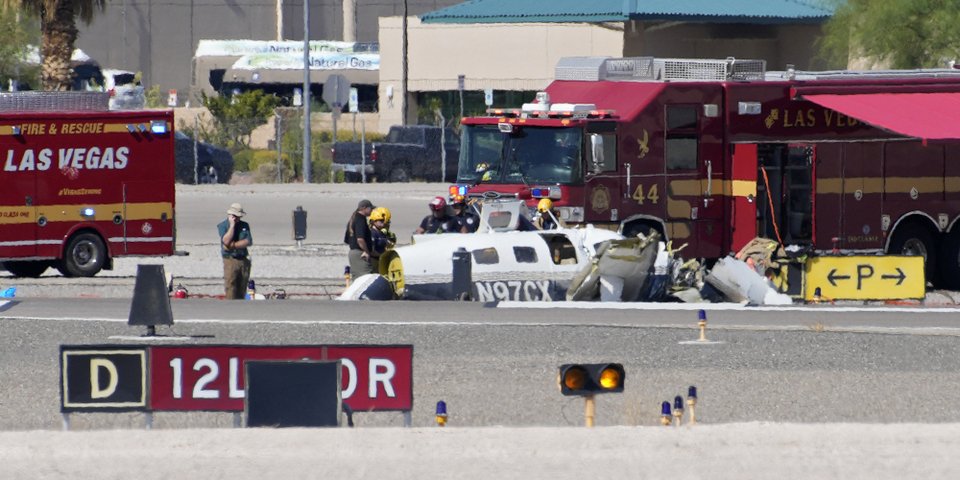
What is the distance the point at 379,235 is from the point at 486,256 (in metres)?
1.77

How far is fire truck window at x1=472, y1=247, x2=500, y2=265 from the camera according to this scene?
20.2 metres

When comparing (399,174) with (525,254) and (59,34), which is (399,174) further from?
(525,254)

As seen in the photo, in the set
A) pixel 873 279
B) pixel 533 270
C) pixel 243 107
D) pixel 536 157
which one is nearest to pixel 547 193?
pixel 536 157

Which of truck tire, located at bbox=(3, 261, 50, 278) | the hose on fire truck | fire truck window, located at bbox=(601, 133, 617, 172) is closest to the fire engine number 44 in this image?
fire truck window, located at bbox=(601, 133, 617, 172)

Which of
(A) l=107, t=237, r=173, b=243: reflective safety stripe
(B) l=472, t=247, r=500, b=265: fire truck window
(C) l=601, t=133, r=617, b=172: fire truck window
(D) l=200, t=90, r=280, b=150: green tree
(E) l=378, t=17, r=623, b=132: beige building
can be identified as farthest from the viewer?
(D) l=200, t=90, r=280, b=150: green tree

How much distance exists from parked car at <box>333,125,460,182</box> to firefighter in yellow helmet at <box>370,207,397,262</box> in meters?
21.9

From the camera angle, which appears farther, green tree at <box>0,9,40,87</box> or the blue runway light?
green tree at <box>0,9,40,87</box>

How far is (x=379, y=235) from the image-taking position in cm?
2141

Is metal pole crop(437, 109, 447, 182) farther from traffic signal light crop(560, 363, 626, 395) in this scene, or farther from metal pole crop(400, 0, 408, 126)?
traffic signal light crop(560, 363, 626, 395)

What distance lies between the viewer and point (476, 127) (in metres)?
23.5

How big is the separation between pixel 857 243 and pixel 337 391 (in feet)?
45.8

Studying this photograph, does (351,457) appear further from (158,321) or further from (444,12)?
(444,12)

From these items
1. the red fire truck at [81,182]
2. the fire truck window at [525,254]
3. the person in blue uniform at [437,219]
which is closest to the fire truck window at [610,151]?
the person in blue uniform at [437,219]

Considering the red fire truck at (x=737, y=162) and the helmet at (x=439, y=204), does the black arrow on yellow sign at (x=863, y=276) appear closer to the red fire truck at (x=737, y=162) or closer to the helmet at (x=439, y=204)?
the red fire truck at (x=737, y=162)
